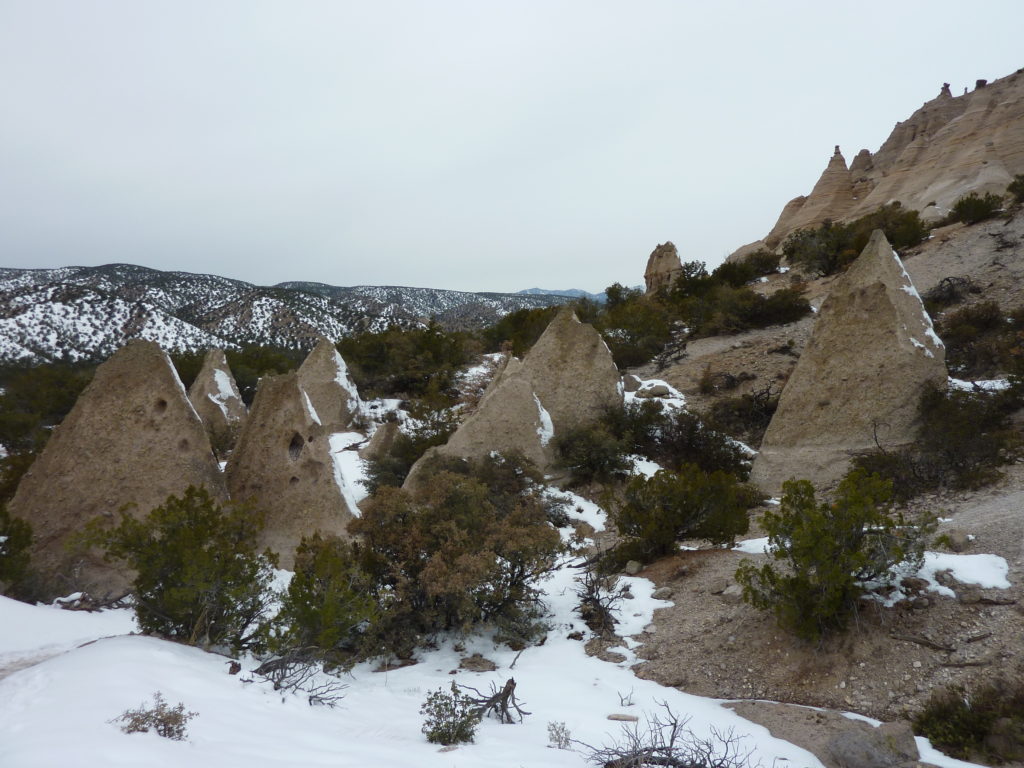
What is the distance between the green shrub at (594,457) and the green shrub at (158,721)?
26.9ft

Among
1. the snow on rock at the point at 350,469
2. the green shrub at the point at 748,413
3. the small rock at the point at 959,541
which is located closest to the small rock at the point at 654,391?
the green shrub at the point at 748,413

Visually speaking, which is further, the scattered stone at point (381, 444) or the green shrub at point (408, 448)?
the scattered stone at point (381, 444)

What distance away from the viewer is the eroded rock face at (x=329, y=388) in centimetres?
1599

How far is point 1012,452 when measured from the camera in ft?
23.3

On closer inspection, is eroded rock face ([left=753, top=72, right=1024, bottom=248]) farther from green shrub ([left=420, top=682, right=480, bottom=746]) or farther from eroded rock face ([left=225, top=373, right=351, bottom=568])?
green shrub ([left=420, top=682, right=480, bottom=746])

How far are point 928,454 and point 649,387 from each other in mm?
6143

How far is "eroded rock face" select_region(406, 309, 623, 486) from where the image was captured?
10.0 m

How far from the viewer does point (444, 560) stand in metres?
5.51

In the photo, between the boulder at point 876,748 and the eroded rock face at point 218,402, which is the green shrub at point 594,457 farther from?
the eroded rock face at point 218,402

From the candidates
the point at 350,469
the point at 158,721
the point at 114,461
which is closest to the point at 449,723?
the point at 158,721

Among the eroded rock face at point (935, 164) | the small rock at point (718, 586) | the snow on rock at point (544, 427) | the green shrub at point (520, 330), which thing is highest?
the eroded rock face at point (935, 164)

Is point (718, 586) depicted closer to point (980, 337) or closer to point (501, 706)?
point (501, 706)

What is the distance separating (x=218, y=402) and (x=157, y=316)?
5236cm

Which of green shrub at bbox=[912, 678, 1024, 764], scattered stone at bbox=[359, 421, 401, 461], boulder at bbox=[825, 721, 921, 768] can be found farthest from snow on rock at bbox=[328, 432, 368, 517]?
green shrub at bbox=[912, 678, 1024, 764]
